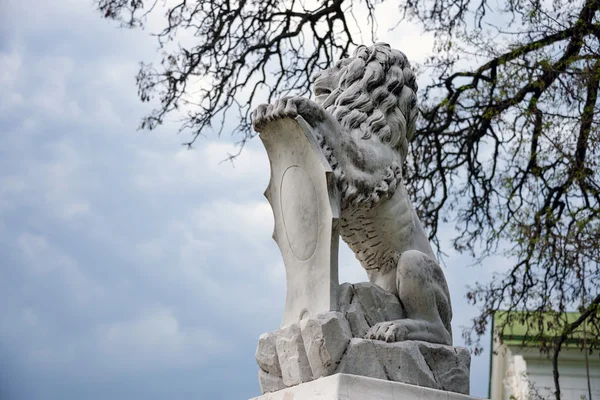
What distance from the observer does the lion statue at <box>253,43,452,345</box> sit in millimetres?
4328

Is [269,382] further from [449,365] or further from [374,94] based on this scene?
[374,94]

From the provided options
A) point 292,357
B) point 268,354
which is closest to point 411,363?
point 292,357

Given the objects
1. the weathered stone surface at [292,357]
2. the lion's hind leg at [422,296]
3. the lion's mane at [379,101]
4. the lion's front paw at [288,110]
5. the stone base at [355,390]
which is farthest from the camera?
the lion's mane at [379,101]

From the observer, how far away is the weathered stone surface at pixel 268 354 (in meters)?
4.33

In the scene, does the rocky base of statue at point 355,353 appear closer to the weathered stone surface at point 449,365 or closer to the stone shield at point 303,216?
the weathered stone surface at point 449,365

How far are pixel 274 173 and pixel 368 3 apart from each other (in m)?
4.81

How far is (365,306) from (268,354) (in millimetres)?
523

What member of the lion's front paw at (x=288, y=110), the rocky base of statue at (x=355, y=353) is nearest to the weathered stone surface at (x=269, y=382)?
the rocky base of statue at (x=355, y=353)

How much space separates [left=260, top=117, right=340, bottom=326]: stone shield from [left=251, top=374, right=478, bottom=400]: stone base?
337mm

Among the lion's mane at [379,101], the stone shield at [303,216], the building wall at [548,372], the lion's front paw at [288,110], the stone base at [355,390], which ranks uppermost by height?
the building wall at [548,372]

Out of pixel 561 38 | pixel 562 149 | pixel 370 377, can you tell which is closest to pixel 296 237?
pixel 370 377

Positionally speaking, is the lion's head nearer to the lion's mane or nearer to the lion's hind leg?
the lion's mane

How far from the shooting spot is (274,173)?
456 centimetres

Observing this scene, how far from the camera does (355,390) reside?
394 centimetres
